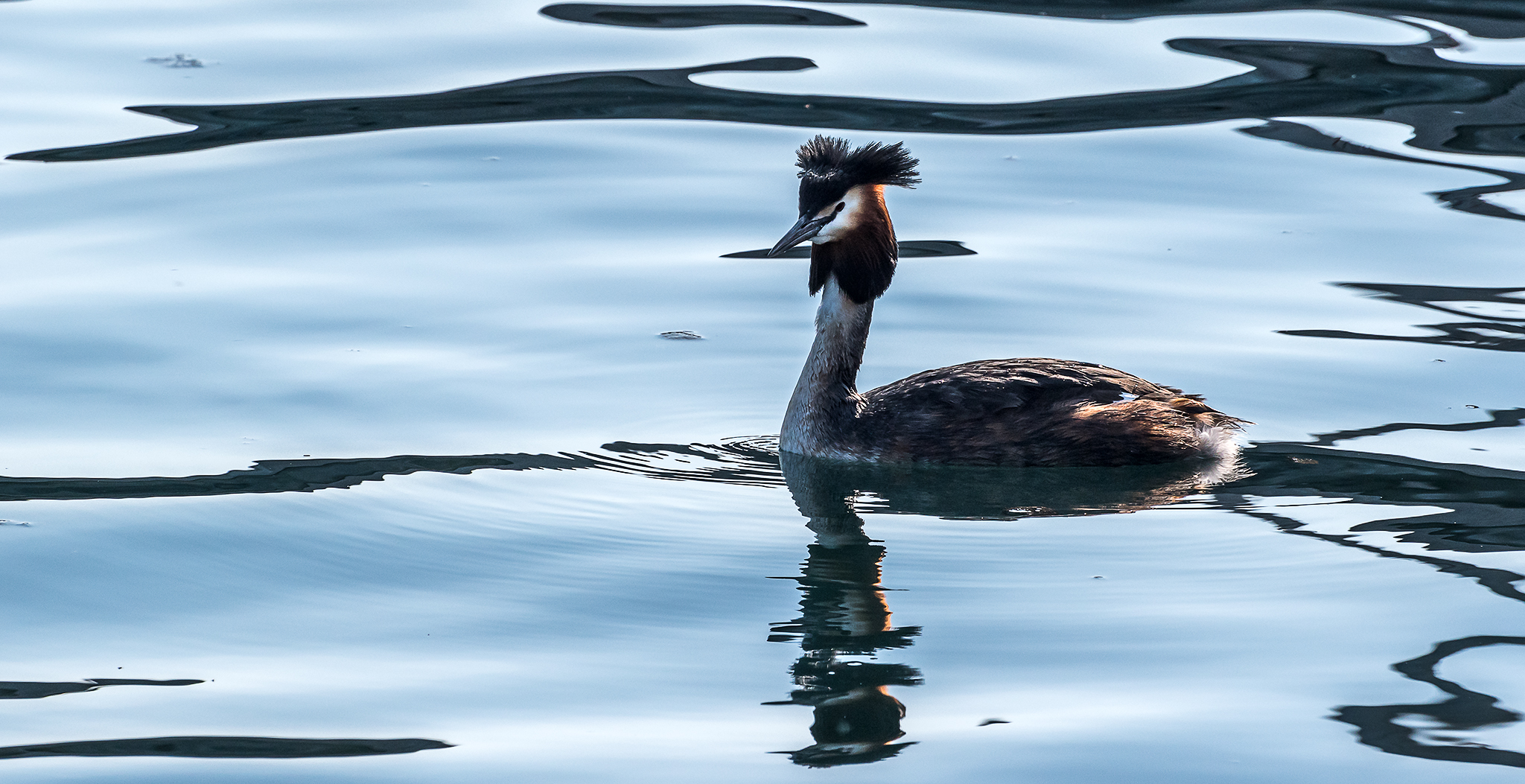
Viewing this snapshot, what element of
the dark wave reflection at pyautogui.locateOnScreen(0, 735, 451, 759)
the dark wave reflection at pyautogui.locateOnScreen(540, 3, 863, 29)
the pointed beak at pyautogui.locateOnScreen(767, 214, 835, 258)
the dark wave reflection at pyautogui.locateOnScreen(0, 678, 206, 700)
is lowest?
the dark wave reflection at pyautogui.locateOnScreen(0, 735, 451, 759)

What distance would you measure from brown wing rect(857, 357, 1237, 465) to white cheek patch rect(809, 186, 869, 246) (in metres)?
0.84

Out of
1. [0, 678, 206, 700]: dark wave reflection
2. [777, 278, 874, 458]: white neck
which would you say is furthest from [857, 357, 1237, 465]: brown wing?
[0, 678, 206, 700]: dark wave reflection

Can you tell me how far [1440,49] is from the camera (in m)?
14.4

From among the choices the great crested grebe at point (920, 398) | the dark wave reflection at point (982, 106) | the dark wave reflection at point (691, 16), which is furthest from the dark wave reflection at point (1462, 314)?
the dark wave reflection at point (691, 16)

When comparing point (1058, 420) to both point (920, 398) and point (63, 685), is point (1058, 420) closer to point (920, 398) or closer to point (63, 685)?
point (920, 398)

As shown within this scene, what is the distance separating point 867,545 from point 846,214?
5.70ft

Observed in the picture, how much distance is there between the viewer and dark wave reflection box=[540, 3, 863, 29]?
610 inches

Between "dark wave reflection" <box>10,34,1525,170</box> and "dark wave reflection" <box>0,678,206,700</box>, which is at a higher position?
"dark wave reflection" <box>10,34,1525,170</box>

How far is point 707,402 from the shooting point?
877 cm

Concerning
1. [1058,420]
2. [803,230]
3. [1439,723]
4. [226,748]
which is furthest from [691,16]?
[1439,723]

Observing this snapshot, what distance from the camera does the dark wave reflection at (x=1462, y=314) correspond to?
9336 millimetres

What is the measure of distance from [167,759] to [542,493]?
2.38 metres

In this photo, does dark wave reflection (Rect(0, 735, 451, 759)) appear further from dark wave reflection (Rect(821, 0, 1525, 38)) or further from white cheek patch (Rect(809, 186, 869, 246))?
dark wave reflection (Rect(821, 0, 1525, 38))

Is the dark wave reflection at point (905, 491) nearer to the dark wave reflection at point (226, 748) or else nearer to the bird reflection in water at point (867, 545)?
the bird reflection in water at point (867, 545)
